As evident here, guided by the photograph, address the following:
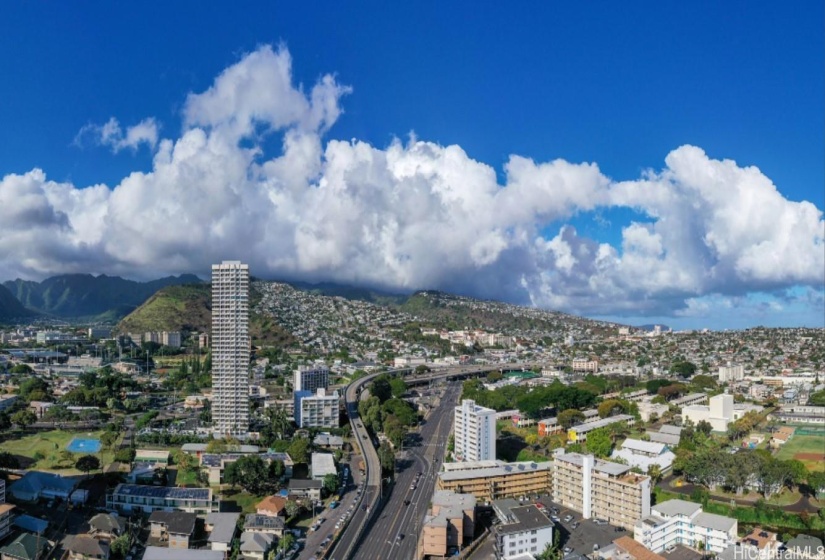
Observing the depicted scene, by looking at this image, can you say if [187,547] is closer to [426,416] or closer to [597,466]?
[597,466]

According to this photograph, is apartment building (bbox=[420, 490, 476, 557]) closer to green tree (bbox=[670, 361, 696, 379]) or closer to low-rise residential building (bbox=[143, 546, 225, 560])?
low-rise residential building (bbox=[143, 546, 225, 560])

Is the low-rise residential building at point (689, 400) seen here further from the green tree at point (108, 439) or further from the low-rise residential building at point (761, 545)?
the green tree at point (108, 439)

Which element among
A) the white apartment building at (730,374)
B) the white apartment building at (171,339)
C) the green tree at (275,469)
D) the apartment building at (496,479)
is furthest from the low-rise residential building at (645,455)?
the white apartment building at (171,339)

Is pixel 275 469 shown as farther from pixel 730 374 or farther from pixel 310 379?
pixel 730 374

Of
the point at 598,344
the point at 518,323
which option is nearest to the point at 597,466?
the point at 598,344

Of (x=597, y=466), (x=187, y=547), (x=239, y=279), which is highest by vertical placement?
(x=239, y=279)
